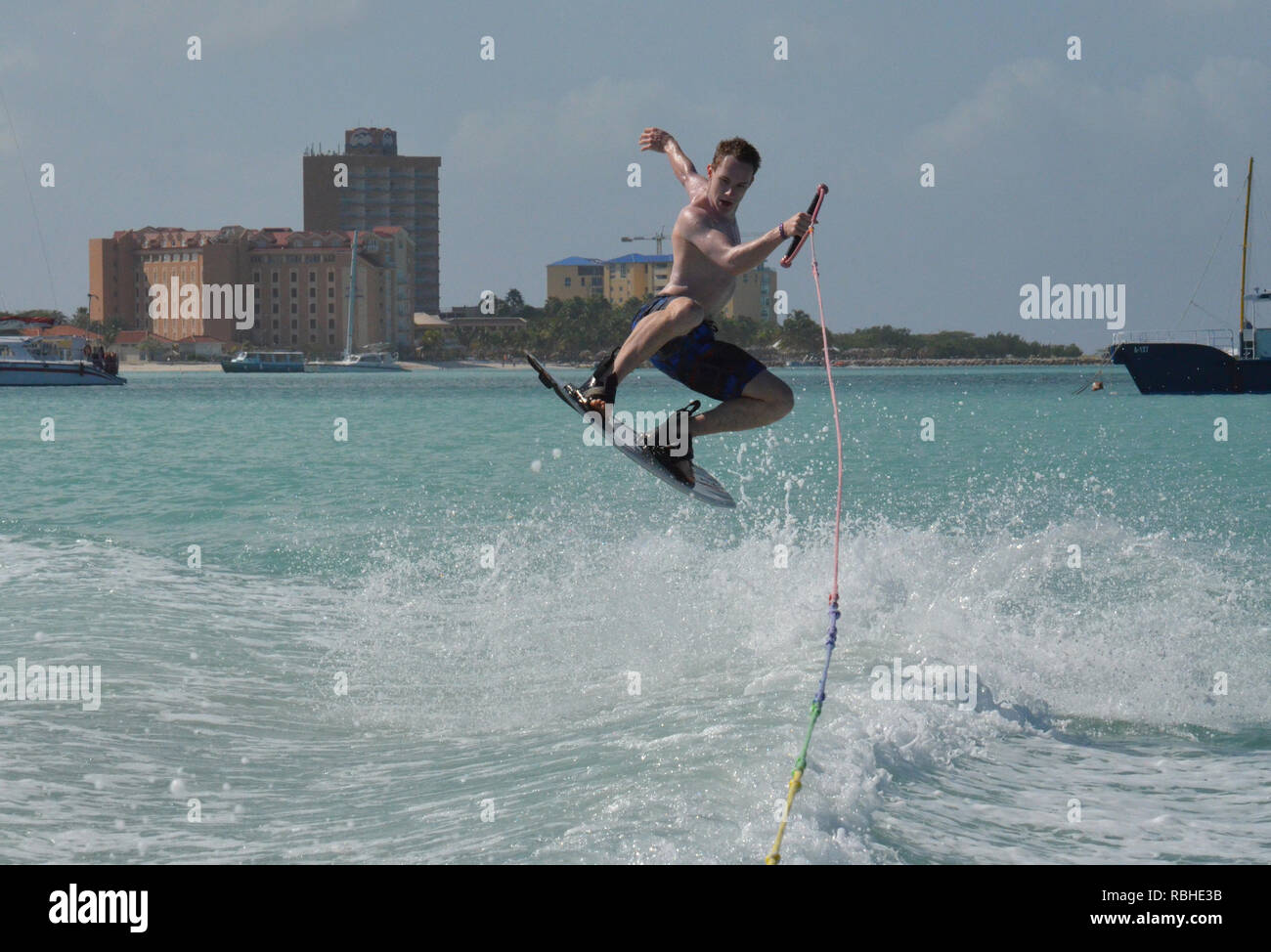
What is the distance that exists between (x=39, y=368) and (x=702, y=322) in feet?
287

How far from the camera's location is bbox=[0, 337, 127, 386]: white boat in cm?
8500

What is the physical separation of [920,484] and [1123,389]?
3057 inches

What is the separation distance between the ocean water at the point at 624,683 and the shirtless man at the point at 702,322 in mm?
1657

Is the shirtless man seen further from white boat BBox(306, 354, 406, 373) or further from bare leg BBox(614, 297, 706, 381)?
white boat BBox(306, 354, 406, 373)

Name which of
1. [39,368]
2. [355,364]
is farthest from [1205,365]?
[355,364]

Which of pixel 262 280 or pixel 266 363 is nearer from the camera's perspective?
pixel 266 363

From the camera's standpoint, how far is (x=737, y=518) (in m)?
17.8

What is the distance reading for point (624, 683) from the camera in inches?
354

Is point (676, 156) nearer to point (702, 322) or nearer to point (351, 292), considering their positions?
point (702, 322)

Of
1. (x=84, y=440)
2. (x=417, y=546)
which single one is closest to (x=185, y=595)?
(x=417, y=546)

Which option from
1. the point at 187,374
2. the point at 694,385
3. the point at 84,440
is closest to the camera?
the point at 694,385

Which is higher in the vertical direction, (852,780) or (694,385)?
(694,385)

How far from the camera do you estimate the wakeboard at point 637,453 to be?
25.5 feet
